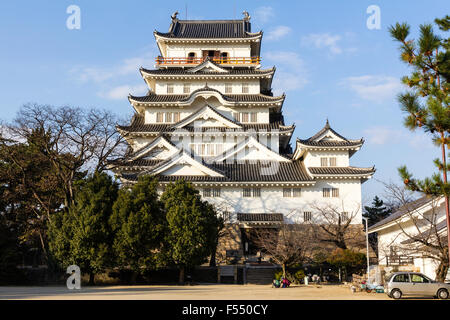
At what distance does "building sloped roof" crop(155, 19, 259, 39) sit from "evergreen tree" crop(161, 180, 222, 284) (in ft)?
70.9

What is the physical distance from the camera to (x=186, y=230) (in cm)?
2495

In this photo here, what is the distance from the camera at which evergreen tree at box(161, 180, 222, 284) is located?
972 inches

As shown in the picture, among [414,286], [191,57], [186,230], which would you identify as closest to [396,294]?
[414,286]

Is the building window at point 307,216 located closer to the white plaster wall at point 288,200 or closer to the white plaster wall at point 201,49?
the white plaster wall at point 288,200

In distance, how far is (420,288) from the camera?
17.2 meters

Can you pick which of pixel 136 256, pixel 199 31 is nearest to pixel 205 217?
pixel 136 256

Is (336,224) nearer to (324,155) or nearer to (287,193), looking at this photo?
(287,193)

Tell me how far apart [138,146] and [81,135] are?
35.6 ft

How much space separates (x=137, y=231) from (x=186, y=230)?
2657 millimetres

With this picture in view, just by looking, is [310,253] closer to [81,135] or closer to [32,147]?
[81,135]

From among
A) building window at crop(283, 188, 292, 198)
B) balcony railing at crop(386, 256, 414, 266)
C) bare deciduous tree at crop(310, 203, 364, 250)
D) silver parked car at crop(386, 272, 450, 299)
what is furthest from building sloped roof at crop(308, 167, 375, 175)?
silver parked car at crop(386, 272, 450, 299)

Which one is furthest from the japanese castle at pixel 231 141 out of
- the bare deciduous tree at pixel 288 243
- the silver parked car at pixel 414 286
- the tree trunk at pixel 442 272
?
the silver parked car at pixel 414 286

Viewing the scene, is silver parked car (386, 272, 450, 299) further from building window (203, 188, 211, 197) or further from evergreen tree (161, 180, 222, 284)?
building window (203, 188, 211, 197)

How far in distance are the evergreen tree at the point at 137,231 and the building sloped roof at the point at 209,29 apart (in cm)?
2215
